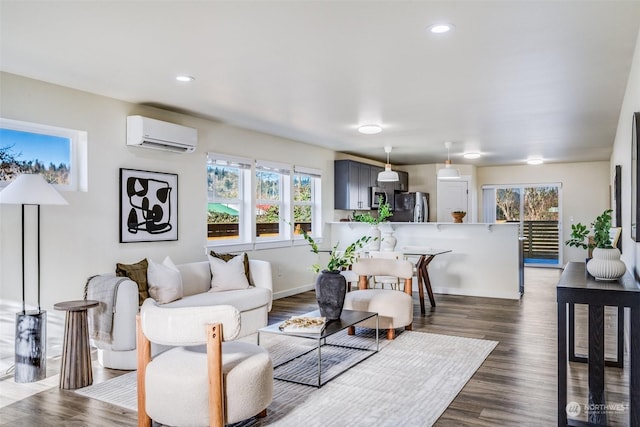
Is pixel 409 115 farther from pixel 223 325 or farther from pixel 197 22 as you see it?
pixel 223 325

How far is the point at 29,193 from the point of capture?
11.2 feet

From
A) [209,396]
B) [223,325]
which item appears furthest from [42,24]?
[209,396]

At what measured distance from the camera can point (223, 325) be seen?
2.41 metres

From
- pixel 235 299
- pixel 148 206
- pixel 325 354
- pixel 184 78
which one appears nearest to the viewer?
pixel 184 78

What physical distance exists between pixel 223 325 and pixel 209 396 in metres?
0.41

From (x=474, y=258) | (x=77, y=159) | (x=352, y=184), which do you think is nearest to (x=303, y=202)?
(x=352, y=184)

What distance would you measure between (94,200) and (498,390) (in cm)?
380

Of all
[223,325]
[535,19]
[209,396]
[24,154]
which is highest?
[535,19]

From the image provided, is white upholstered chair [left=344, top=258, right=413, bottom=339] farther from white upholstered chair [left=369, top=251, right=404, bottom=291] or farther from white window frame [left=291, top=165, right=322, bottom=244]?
white window frame [left=291, top=165, right=322, bottom=244]

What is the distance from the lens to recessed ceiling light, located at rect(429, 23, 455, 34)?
9.37ft

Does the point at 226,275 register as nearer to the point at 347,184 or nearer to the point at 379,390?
the point at 379,390

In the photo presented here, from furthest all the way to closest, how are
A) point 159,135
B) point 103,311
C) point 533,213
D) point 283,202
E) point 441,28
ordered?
1. point 533,213
2. point 283,202
3. point 159,135
4. point 103,311
5. point 441,28

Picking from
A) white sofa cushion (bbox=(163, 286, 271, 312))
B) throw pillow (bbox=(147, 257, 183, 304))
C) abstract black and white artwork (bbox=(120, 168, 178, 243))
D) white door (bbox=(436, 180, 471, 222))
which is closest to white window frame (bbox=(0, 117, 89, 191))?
abstract black and white artwork (bbox=(120, 168, 178, 243))

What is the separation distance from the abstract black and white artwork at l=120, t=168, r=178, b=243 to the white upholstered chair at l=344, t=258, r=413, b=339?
2107 mm
